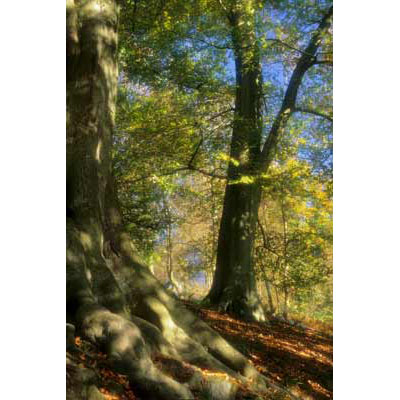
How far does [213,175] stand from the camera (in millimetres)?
5320

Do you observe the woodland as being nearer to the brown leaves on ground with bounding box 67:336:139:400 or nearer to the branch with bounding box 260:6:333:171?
the branch with bounding box 260:6:333:171

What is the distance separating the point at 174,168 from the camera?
5301 millimetres

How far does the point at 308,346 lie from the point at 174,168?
243 cm

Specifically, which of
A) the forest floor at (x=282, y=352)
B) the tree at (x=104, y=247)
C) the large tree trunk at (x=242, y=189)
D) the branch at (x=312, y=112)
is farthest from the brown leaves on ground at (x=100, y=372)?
the branch at (x=312, y=112)

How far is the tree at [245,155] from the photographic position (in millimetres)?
5254

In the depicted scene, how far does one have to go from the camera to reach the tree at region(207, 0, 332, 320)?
525cm

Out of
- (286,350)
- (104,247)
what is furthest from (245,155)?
(286,350)

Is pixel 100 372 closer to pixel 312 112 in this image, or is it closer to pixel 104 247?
pixel 104 247

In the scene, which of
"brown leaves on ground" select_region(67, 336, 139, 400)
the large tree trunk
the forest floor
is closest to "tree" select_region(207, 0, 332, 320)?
the large tree trunk

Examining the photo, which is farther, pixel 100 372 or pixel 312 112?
pixel 312 112

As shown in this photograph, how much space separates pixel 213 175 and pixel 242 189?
1.20 feet

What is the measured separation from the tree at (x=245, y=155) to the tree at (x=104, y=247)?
815 mm
